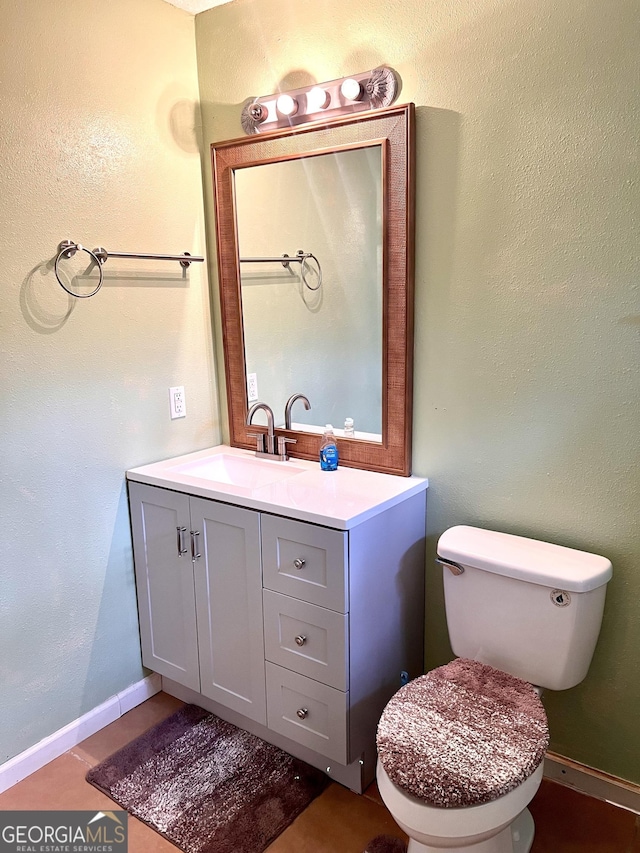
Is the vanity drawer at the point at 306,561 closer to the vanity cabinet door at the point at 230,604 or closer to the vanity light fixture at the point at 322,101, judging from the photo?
the vanity cabinet door at the point at 230,604

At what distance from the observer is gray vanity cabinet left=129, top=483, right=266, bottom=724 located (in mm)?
1880

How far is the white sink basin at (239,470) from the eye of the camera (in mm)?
2141

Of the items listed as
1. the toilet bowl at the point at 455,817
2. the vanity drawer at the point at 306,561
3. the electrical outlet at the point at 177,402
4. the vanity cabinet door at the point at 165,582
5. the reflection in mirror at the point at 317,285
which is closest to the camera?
the toilet bowl at the point at 455,817

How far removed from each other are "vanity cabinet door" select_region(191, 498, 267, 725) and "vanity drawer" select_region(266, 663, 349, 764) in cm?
5

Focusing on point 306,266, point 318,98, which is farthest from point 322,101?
point 306,266

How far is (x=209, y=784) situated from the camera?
1.86m

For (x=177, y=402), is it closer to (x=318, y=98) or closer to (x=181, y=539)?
(x=181, y=539)

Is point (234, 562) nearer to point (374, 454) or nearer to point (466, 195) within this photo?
point (374, 454)

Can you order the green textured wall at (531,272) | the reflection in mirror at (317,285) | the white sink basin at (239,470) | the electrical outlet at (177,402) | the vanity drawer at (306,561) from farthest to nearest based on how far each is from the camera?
the electrical outlet at (177,402)
the white sink basin at (239,470)
the reflection in mirror at (317,285)
the vanity drawer at (306,561)
the green textured wall at (531,272)

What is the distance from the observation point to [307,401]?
220cm

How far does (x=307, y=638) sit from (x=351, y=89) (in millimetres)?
1594

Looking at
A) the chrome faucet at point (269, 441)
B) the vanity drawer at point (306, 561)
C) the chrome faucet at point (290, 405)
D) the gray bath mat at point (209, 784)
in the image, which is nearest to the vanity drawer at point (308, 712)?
the gray bath mat at point (209, 784)

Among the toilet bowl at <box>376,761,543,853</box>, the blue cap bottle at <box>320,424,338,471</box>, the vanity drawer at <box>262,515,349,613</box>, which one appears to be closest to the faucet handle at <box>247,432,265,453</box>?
the blue cap bottle at <box>320,424,338,471</box>

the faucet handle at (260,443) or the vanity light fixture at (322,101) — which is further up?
the vanity light fixture at (322,101)
